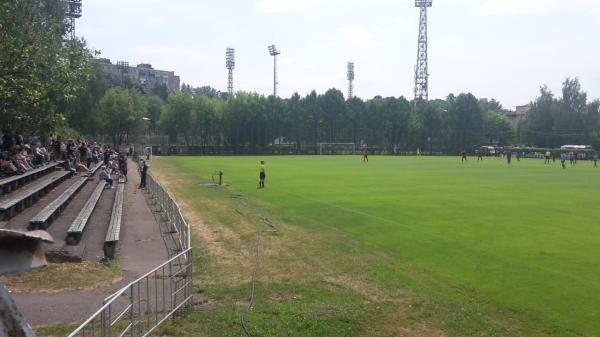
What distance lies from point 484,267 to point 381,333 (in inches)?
220

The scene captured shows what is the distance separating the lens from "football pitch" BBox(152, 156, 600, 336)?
1021 cm

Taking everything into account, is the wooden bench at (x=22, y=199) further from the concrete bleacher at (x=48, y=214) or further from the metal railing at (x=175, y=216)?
the metal railing at (x=175, y=216)

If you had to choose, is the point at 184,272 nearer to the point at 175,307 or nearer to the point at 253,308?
the point at 175,307

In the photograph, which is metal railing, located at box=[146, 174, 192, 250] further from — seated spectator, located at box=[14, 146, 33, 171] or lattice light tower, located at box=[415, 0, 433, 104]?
lattice light tower, located at box=[415, 0, 433, 104]

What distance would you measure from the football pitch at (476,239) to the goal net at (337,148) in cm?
8039

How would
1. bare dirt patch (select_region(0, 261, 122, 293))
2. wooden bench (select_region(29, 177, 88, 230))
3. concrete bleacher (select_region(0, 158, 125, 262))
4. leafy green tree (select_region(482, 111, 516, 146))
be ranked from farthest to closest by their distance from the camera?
leafy green tree (select_region(482, 111, 516, 146)), wooden bench (select_region(29, 177, 88, 230)), concrete bleacher (select_region(0, 158, 125, 262)), bare dirt patch (select_region(0, 261, 122, 293))

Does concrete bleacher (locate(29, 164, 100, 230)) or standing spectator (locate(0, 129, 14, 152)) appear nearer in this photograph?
concrete bleacher (locate(29, 164, 100, 230))

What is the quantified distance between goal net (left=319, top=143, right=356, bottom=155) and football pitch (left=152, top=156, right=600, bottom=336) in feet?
264

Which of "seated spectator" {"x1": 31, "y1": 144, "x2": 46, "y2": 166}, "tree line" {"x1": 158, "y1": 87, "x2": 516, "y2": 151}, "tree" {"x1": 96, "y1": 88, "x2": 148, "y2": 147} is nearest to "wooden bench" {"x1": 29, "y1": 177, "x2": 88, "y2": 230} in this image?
"seated spectator" {"x1": 31, "y1": 144, "x2": 46, "y2": 166}

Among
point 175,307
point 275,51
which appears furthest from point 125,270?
point 275,51

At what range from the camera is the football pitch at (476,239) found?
402 inches

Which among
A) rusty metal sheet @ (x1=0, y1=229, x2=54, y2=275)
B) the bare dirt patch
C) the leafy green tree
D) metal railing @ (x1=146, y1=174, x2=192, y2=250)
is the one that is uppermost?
the leafy green tree

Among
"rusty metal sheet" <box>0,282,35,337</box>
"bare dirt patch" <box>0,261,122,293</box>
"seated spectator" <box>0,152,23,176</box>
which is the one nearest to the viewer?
"rusty metal sheet" <box>0,282,35,337</box>

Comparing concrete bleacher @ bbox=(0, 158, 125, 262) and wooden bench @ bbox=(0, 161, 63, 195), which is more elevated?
wooden bench @ bbox=(0, 161, 63, 195)
